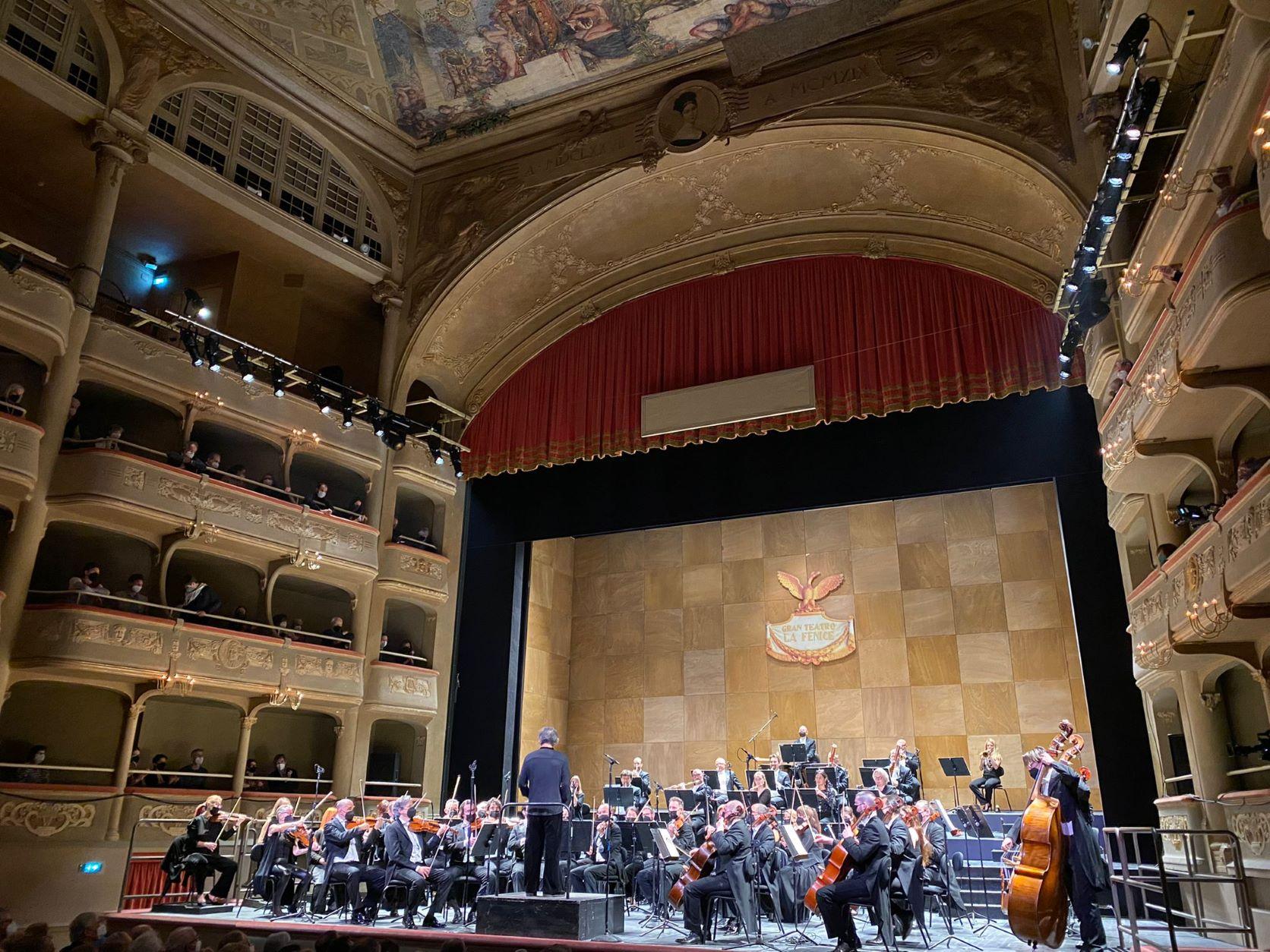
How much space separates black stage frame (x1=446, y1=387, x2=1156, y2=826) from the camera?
40.0 ft

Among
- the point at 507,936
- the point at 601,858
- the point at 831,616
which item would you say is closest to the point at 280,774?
the point at 601,858

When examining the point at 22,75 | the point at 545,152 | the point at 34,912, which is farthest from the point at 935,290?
the point at 34,912

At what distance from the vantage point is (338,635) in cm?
1568

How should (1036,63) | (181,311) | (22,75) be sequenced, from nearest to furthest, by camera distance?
(22,75) → (1036,63) → (181,311)

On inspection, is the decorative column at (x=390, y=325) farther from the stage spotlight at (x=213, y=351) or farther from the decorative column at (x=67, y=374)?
the decorative column at (x=67, y=374)

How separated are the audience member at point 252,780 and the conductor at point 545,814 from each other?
745 centimetres

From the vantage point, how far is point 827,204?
16.3 metres

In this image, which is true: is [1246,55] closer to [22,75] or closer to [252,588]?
[22,75]

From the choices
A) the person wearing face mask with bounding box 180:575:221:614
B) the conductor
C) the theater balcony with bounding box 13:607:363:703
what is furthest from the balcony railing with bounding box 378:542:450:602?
the conductor

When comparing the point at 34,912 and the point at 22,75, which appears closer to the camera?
the point at 34,912

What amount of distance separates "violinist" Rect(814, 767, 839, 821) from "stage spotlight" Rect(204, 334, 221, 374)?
34.3 ft

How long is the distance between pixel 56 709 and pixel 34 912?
3.85m

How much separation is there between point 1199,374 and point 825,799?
22.4 feet

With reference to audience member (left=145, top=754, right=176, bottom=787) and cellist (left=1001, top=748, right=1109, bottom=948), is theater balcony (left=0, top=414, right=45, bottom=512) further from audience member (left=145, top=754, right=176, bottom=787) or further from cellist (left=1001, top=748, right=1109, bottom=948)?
cellist (left=1001, top=748, right=1109, bottom=948)
